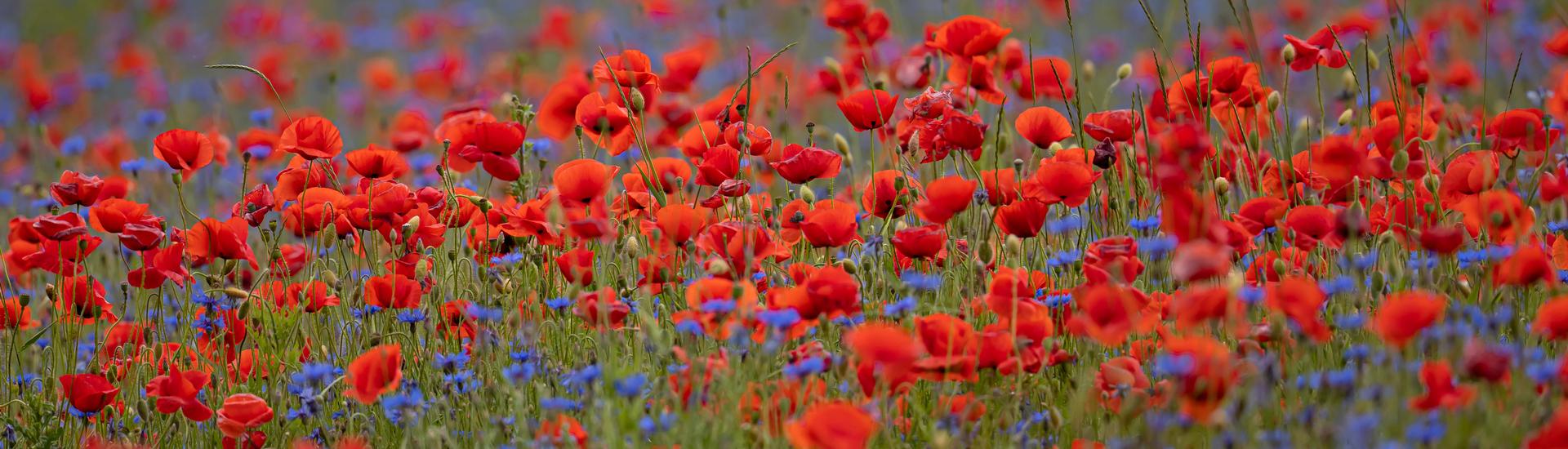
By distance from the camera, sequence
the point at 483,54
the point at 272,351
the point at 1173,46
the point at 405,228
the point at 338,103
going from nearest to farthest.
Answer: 1. the point at 405,228
2. the point at 272,351
3. the point at 1173,46
4. the point at 338,103
5. the point at 483,54

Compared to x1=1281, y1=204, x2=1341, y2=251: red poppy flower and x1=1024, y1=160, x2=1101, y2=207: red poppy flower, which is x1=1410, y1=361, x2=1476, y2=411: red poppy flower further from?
x1=1024, y1=160, x2=1101, y2=207: red poppy flower

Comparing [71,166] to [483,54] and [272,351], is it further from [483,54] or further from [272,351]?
[483,54]

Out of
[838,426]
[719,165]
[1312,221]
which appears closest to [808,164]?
[719,165]

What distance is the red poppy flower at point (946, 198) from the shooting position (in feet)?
6.26

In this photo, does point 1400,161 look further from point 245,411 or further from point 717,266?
point 245,411

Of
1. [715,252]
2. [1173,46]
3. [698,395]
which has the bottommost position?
[698,395]

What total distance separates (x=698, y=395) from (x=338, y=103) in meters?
6.64

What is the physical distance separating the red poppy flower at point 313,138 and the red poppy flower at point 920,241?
97 cm

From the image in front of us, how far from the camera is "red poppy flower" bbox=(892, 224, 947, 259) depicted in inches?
78.5

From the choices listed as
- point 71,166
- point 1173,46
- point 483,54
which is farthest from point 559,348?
point 483,54

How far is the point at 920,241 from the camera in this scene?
200 cm

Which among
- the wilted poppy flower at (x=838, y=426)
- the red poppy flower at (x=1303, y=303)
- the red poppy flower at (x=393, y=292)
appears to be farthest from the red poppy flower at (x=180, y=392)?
the red poppy flower at (x=1303, y=303)

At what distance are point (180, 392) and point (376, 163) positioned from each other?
55 cm

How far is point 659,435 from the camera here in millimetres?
1829
